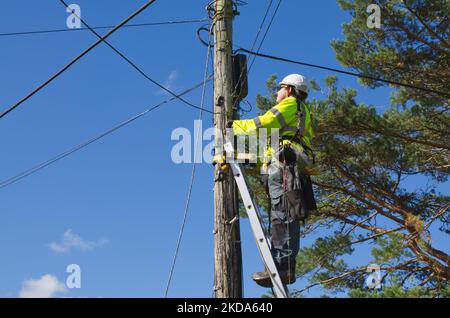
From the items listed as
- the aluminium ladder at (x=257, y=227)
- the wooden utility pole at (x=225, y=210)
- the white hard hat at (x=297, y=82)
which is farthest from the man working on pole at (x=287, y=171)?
the wooden utility pole at (x=225, y=210)

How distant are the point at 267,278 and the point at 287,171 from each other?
1.01m

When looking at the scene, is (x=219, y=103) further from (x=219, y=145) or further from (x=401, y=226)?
(x=401, y=226)

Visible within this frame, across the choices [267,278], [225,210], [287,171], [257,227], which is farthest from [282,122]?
[267,278]

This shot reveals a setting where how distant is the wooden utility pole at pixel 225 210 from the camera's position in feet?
20.2

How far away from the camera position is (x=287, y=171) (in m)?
6.21

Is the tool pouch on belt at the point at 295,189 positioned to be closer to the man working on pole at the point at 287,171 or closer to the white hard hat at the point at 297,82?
the man working on pole at the point at 287,171

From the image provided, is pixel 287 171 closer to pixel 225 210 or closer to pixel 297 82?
pixel 225 210

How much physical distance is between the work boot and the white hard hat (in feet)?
5.96

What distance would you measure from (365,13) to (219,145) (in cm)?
873

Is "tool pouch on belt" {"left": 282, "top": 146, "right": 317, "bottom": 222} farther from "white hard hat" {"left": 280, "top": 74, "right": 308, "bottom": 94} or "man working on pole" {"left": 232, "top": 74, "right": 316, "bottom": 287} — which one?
"white hard hat" {"left": 280, "top": 74, "right": 308, "bottom": 94}

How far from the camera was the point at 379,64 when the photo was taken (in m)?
14.0
